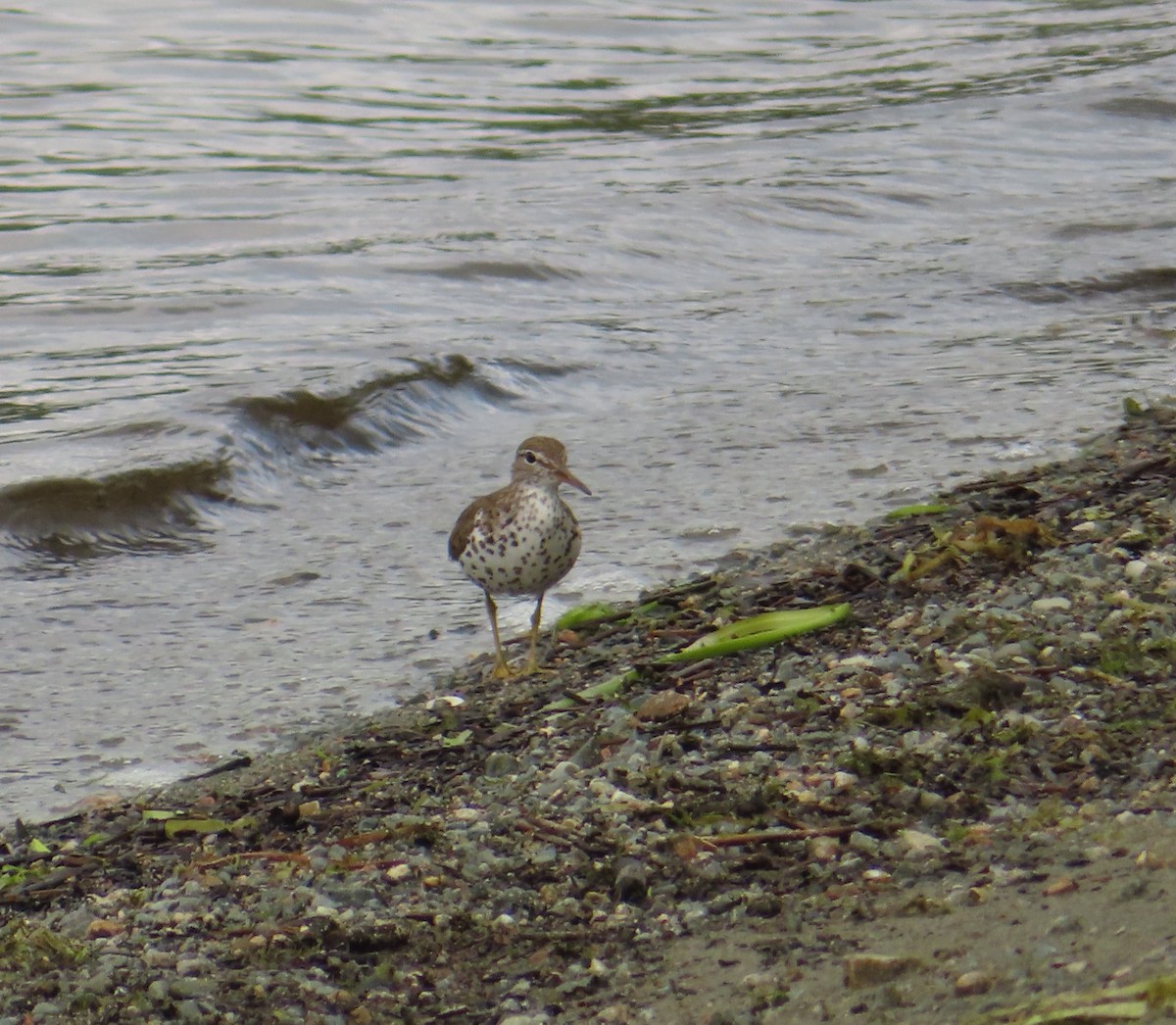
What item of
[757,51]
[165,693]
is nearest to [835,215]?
[757,51]

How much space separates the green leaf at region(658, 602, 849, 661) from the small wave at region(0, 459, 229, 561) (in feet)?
11.2

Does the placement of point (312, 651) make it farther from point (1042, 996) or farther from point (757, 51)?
point (757, 51)

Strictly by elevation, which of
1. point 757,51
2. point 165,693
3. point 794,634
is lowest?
point 165,693

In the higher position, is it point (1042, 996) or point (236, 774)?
point (1042, 996)

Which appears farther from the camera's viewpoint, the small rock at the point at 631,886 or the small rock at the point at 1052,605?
the small rock at the point at 1052,605

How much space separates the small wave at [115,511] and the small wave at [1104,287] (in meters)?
5.62

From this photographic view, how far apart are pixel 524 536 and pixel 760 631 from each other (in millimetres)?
956

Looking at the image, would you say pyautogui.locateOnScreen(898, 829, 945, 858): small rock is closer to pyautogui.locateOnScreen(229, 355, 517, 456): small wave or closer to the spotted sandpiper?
the spotted sandpiper

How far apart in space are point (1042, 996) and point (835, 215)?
11.2 m

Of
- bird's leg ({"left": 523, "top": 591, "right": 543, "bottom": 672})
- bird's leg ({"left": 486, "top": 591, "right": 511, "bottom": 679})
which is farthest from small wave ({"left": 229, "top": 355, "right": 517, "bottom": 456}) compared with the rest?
bird's leg ({"left": 523, "top": 591, "right": 543, "bottom": 672})

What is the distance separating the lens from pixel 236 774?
16.6ft

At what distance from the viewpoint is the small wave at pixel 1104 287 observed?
37.1 ft

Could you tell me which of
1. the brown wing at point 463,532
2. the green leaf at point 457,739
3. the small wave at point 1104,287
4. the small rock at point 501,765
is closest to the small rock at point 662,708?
the small rock at point 501,765

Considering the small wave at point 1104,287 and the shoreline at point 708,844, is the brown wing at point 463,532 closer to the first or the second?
the shoreline at point 708,844
